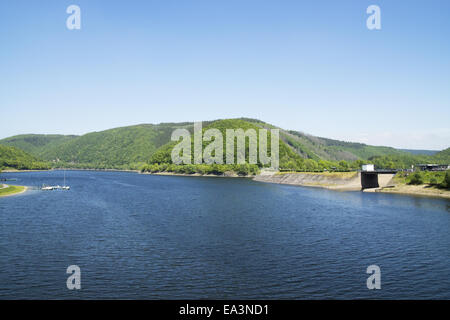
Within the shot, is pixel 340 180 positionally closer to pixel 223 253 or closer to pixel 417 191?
pixel 417 191

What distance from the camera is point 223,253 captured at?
136ft

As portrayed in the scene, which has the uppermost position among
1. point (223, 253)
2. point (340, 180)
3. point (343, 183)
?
point (340, 180)

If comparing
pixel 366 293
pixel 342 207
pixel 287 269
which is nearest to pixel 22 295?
pixel 287 269

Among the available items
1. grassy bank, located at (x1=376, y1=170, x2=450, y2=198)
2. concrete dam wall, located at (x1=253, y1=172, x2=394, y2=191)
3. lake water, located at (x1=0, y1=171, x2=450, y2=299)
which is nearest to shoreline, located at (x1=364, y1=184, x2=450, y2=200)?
grassy bank, located at (x1=376, y1=170, x2=450, y2=198)

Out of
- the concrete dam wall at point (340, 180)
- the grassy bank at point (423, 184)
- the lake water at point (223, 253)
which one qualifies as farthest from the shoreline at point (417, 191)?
the lake water at point (223, 253)

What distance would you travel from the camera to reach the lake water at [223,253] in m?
30.4

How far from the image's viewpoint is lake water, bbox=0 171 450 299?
30.4 m

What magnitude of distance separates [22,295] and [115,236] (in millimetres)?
21365

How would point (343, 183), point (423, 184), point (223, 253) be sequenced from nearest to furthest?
point (223, 253)
point (423, 184)
point (343, 183)

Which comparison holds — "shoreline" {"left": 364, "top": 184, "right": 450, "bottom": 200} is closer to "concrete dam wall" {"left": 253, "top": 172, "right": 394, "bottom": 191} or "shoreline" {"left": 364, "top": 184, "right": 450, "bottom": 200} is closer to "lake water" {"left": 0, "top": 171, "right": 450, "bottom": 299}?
"concrete dam wall" {"left": 253, "top": 172, "right": 394, "bottom": 191}

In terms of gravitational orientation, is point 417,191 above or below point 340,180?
below

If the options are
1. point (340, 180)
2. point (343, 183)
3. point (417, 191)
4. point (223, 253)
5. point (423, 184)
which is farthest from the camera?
point (340, 180)

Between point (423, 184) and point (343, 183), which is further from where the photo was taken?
point (343, 183)

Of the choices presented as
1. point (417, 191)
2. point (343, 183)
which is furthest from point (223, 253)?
point (343, 183)
